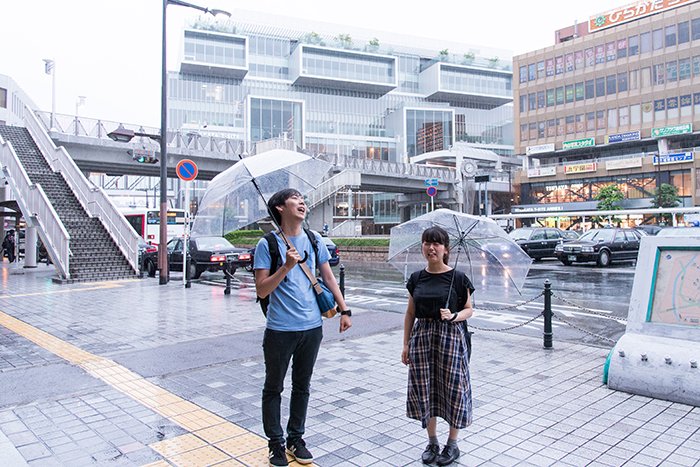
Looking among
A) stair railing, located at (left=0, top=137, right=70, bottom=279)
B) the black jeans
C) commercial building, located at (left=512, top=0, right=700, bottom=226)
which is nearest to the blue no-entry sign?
stair railing, located at (left=0, top=137, right=70, bottom=279)

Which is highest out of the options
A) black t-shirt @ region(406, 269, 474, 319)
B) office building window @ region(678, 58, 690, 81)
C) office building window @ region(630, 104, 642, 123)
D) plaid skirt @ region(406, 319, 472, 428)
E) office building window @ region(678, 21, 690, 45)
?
office building window @ region(678, 21, 690, 45)

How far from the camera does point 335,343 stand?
7.50m

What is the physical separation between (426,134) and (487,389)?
81055 millimetres

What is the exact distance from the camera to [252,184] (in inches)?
241

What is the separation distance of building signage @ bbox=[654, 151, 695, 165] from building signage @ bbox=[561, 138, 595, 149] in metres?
8.21

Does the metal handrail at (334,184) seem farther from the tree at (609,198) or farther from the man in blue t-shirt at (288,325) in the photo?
the man in blue t-shirt at (288,325)

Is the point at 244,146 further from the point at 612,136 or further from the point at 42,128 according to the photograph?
the point at 612,136

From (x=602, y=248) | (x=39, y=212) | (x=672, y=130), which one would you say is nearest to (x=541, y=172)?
(x=672, y=130)

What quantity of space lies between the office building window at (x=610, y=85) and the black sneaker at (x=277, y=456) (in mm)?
65944

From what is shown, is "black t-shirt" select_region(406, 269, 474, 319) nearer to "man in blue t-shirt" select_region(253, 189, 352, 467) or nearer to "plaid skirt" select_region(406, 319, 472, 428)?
"plaid skirt" select_region(406, 319, 472, 428)

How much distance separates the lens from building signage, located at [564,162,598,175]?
59.8 metres

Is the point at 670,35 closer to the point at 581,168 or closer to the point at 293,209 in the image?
the point at 581,168

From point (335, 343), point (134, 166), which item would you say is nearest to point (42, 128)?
point (134, 166)

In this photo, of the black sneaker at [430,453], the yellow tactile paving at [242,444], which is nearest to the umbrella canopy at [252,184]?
the yellow tactile paving at [242,444]
